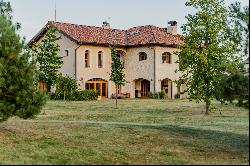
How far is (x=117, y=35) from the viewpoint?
46.7 m

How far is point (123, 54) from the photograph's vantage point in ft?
152

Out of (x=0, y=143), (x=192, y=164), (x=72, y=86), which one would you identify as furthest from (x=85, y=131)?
(x=72, y=86)

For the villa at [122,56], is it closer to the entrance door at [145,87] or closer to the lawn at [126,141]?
the entrance door at [145,87]

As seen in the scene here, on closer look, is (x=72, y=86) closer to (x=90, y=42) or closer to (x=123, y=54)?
(x=90, y=42)

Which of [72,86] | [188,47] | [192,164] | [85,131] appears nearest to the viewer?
[192,164]

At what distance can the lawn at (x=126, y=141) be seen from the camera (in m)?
13.1

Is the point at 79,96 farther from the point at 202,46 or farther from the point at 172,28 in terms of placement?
the point at 202,46

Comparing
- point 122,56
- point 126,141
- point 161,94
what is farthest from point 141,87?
point 126,141

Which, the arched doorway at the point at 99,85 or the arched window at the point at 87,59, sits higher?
the arched window at the point at 87,59

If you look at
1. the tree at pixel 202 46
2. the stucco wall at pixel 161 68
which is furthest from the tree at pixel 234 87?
the stucco wall at pixel 161 68

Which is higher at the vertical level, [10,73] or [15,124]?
[10,73]

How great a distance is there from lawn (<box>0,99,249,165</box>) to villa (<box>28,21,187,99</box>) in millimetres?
22047

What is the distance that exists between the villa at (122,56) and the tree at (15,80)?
83.5ft

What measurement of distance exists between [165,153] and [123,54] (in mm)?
33112
